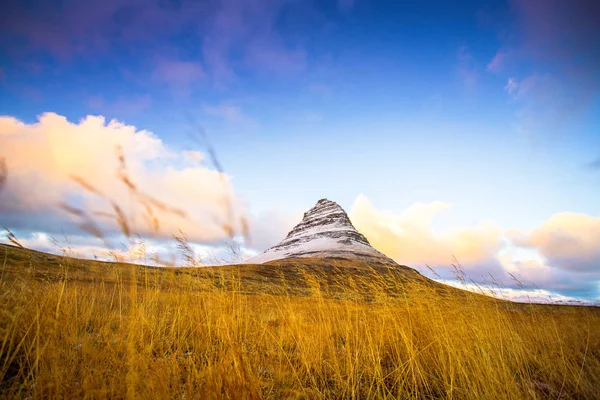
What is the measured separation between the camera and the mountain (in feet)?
282

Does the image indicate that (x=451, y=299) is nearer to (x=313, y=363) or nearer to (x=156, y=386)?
(x=313, y=363)

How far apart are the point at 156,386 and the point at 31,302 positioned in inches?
75.4

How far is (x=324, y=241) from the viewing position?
104625 mm

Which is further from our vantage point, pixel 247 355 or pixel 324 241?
pixel 324 241

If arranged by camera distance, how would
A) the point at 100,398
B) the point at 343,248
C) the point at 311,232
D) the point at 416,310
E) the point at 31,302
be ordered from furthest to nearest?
the point at 311,232, the point at 343,248, the point at 416,310, the point at 31,302, the point at 100,398

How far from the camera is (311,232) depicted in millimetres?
123125

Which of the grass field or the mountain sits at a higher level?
the mountain

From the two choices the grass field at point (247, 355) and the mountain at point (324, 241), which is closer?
the grass field at point (247, 355)

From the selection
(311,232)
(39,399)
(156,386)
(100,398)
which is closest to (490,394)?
(156,386)

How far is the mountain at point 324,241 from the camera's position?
86044 mm

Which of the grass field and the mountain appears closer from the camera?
the grass field

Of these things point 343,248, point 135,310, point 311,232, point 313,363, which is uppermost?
point 311,232

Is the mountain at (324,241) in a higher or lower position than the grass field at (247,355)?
higher

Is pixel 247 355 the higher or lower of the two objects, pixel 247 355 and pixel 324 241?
the lower
